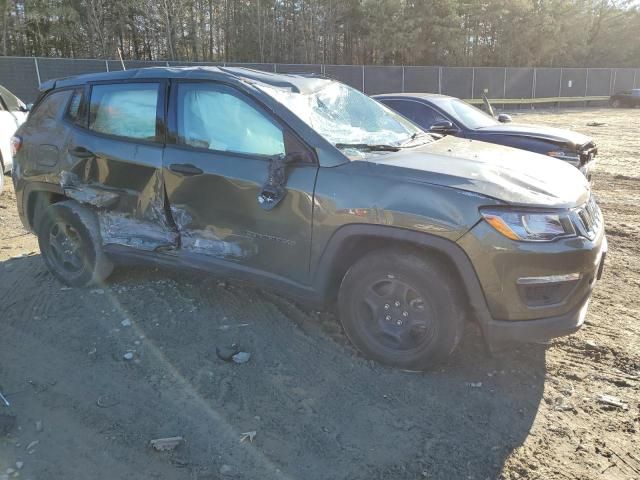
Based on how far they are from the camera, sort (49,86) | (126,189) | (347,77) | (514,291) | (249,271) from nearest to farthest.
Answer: (514,291) < (249,271) < (126,189) < (49,86) < (347,77)

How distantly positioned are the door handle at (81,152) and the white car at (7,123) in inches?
176

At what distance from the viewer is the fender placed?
2914 millimetres

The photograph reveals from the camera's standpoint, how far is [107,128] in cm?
422

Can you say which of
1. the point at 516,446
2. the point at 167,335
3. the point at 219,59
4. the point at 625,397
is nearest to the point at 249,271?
the point at 167,335

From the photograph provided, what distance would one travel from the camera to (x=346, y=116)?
386cm

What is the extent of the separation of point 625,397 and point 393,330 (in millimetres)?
1348

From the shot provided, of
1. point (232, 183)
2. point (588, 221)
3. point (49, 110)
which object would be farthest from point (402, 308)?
point (49, 110)

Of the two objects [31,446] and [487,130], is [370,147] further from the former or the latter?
[487,130]

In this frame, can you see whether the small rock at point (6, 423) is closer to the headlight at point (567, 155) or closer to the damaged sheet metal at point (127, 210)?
the damaged sheet metal at point (127, 210)

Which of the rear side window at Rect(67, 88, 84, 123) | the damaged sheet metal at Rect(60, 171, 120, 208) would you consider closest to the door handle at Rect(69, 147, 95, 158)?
the damaged sheet metal at Rect(60, 171, 120, 208)

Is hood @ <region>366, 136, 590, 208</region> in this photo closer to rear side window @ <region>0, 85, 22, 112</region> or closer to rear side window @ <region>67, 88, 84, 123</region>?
rear side window @ <region>67, 88, 84, 123</region>

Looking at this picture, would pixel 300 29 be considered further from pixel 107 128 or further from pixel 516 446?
pixel 516 446

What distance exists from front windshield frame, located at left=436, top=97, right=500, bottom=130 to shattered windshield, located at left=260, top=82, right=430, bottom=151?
3703mm

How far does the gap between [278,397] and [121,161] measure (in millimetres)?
2167
